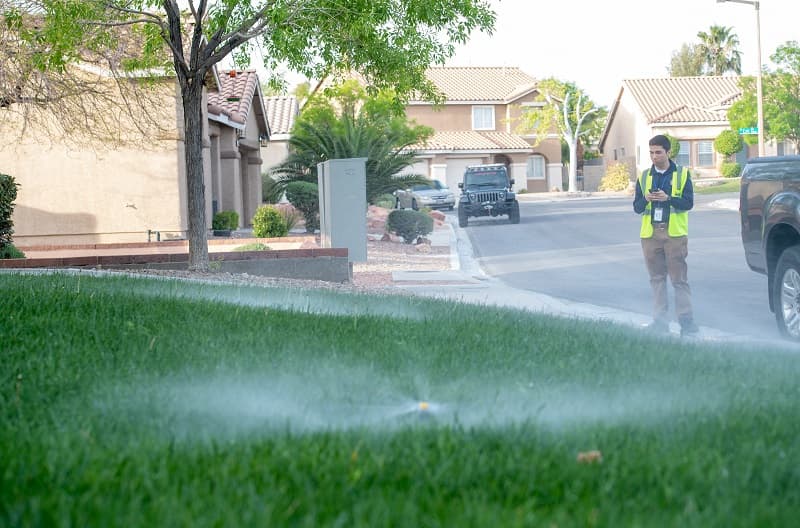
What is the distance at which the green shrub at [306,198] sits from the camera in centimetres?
2573

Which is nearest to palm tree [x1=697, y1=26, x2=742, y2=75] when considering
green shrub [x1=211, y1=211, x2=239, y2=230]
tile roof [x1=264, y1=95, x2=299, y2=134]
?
tile roof [x1=264, y1=95, x2=299, y2=134]

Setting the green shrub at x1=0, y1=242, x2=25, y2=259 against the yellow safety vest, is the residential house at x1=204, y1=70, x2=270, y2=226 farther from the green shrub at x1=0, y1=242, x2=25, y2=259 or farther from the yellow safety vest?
the yellow safety vest

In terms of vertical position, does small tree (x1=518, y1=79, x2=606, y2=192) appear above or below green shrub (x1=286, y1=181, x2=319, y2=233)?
above

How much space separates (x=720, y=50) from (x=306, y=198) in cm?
7950

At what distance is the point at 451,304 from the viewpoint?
33.7 feet

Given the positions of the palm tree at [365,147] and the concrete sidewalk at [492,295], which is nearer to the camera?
the concrete sidewalk at [492,295]

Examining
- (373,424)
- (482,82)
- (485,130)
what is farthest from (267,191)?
(482,82)

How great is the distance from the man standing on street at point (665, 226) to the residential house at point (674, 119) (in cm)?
5239

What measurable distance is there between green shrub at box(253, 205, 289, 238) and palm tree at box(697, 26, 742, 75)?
82548 mm

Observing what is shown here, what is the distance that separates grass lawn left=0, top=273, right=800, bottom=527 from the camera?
3.35 meters

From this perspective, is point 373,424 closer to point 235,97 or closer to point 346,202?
point 346,202

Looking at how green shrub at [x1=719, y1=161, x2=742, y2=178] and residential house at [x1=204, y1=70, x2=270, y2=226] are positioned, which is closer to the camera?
residential house at [x1=204, y1=70, x2=270, y2=226]

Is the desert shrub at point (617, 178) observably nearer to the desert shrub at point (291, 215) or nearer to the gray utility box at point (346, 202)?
the desert shrub at point (291, 215)

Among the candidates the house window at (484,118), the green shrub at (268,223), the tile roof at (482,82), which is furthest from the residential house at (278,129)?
the house window at (484,118)
